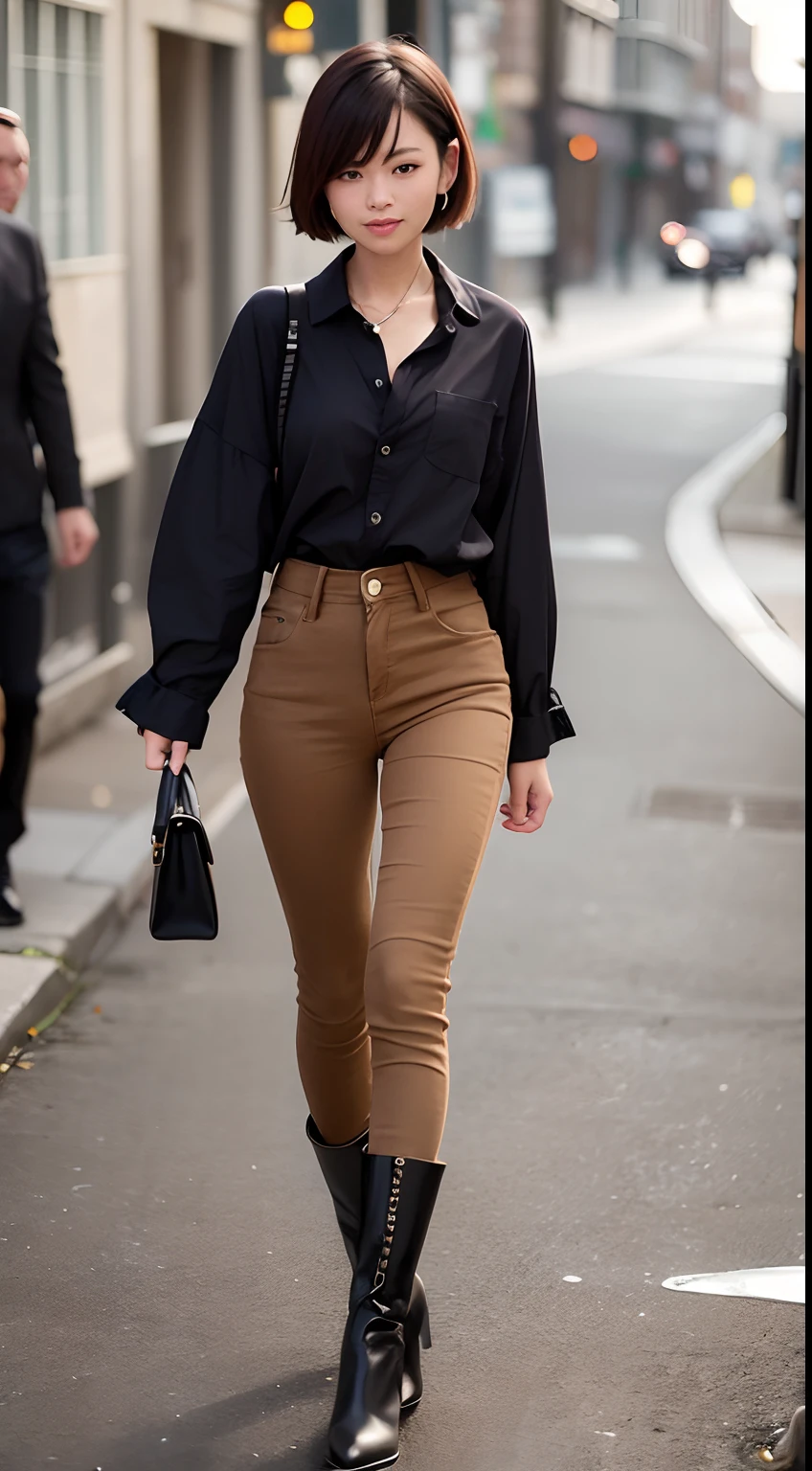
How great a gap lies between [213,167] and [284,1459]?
10061 mm

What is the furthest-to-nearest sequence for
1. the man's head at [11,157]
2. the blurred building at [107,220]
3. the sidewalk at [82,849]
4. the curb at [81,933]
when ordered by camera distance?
1. the blurred building at [107,220]
2. the sidewalk at [82,849]
3. the curb at [81,933]
4. the man's head at [11,157]

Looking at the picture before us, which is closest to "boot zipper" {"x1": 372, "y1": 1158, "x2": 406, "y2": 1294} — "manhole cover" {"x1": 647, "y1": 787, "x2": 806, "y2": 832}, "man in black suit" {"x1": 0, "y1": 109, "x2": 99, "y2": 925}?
"man in black suit" {"x1": 0, "y1": 109, "x2": 99, "y2": 925}

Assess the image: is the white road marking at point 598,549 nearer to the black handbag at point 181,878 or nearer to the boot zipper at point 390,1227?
the black handbag at point 181,878

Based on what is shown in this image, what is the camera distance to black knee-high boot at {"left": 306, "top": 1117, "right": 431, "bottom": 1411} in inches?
121

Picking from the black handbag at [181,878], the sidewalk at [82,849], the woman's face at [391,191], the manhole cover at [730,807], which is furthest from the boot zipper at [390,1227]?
the manhole cover at [730,807]

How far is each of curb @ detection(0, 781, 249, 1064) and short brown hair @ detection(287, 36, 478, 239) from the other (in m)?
2.30

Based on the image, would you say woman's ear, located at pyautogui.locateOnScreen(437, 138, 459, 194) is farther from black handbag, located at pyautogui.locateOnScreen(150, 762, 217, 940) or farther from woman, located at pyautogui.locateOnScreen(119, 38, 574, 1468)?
black handbag, located at pyautogui.locateOnScreen(150, 762, 217, 940)

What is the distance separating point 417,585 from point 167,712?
397 millimetres

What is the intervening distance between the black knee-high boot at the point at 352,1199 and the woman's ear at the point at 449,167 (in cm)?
137

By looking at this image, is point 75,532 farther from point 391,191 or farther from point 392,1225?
point 392,1225

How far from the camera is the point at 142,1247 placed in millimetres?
3605

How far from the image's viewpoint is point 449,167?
9.59 ft

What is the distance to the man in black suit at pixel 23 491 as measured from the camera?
4883mm

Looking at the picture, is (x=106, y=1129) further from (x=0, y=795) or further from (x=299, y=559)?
(x=299, y=559)
